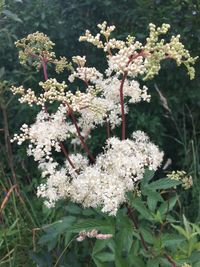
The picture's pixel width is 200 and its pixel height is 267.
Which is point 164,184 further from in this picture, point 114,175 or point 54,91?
point 54,91

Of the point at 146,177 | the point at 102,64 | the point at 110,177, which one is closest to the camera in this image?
the point at 110,177

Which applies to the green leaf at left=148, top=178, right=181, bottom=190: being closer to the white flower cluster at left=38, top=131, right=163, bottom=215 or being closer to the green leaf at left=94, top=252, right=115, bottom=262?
the white flower cluster at left=38, top=131, right=163, bottom=215

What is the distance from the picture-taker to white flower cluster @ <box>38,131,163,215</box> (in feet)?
7.07

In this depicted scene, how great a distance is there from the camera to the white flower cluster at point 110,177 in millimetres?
2154

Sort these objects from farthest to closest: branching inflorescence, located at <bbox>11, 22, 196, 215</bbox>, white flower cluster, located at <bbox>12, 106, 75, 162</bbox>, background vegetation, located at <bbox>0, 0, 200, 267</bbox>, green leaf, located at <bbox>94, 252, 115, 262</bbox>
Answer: background vegetation, located at <bbox>0, 0, 200, 267</bbox>, green leaf, located at <bbox>94, 252, 115, 262</bbox>, white flower cluster, located at <bbox>12, 106, 75, 162</bbox>, branching inflorescence, located at <bbox>11, 22, 196, 215</bbox>

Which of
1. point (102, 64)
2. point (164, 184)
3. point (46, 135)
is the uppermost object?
point (102, 64)

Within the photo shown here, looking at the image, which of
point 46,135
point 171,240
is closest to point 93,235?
point 171,240

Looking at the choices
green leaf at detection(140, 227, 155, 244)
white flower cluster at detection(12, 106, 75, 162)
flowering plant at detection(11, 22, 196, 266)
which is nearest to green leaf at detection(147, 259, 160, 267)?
flowering plant at detection(11, 22, 196, 266)

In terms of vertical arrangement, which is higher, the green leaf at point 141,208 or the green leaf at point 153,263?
the green leaf at point 141,208

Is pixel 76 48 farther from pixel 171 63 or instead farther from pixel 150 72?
pixel 150 72

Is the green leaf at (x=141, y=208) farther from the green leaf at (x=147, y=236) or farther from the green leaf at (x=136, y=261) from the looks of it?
the green leaf at (x=136, y=261)

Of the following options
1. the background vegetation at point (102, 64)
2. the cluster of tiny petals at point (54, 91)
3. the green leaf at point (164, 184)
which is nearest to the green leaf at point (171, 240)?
the green leaf at point (164, 184)

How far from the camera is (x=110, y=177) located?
2.17 metres

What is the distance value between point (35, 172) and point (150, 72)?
2.35m
